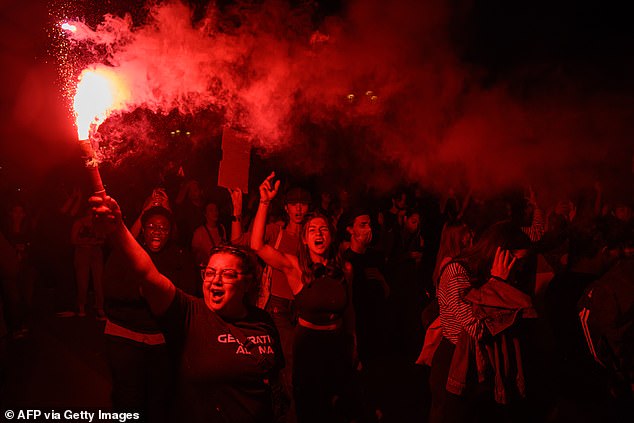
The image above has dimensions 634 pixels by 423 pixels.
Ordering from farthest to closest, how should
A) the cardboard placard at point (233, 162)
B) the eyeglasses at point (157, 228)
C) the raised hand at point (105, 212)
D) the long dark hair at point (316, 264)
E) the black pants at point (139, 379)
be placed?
the cardboard placard at point (233, 162), the eyeglasses at point (157, 228), the long dark hair at point (316, 264), the black pants at point (139, 379), the raised hand at point (105, 212)

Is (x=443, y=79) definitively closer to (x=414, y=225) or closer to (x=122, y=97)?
(x=414, y=225)

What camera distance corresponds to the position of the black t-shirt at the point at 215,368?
283cm

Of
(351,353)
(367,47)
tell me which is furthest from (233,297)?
(367,47)

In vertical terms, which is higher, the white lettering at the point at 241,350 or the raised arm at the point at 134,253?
the raised arm at the point at 134,253

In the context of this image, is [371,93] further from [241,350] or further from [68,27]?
[241,350]

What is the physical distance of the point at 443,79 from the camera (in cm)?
740

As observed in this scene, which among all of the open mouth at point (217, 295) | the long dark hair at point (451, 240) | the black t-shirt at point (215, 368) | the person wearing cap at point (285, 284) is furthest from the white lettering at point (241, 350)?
the long dark hair at point (451, 240)

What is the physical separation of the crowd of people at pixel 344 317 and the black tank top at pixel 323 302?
0.01 m

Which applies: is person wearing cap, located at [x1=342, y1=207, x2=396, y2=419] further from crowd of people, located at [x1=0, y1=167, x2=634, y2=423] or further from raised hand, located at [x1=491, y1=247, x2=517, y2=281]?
raised hand, located at [x1=491, y1=247, x2=517, y2=281]

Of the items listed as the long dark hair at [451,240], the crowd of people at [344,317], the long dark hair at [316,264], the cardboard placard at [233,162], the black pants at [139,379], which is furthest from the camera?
the long dark hair at [451,240]

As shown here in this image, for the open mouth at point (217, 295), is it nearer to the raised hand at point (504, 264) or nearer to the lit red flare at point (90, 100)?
the lit red flare at point (90, 100)

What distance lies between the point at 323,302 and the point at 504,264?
141cm

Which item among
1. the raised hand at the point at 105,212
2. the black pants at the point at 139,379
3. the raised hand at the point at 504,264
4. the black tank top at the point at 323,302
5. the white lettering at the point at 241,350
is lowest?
the black pants at the point at 139,379

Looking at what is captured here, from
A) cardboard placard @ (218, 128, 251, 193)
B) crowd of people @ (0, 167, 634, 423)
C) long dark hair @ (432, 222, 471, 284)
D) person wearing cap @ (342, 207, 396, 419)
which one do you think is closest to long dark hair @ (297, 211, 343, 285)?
crowd of people @ (0, 167, 634, 423)
